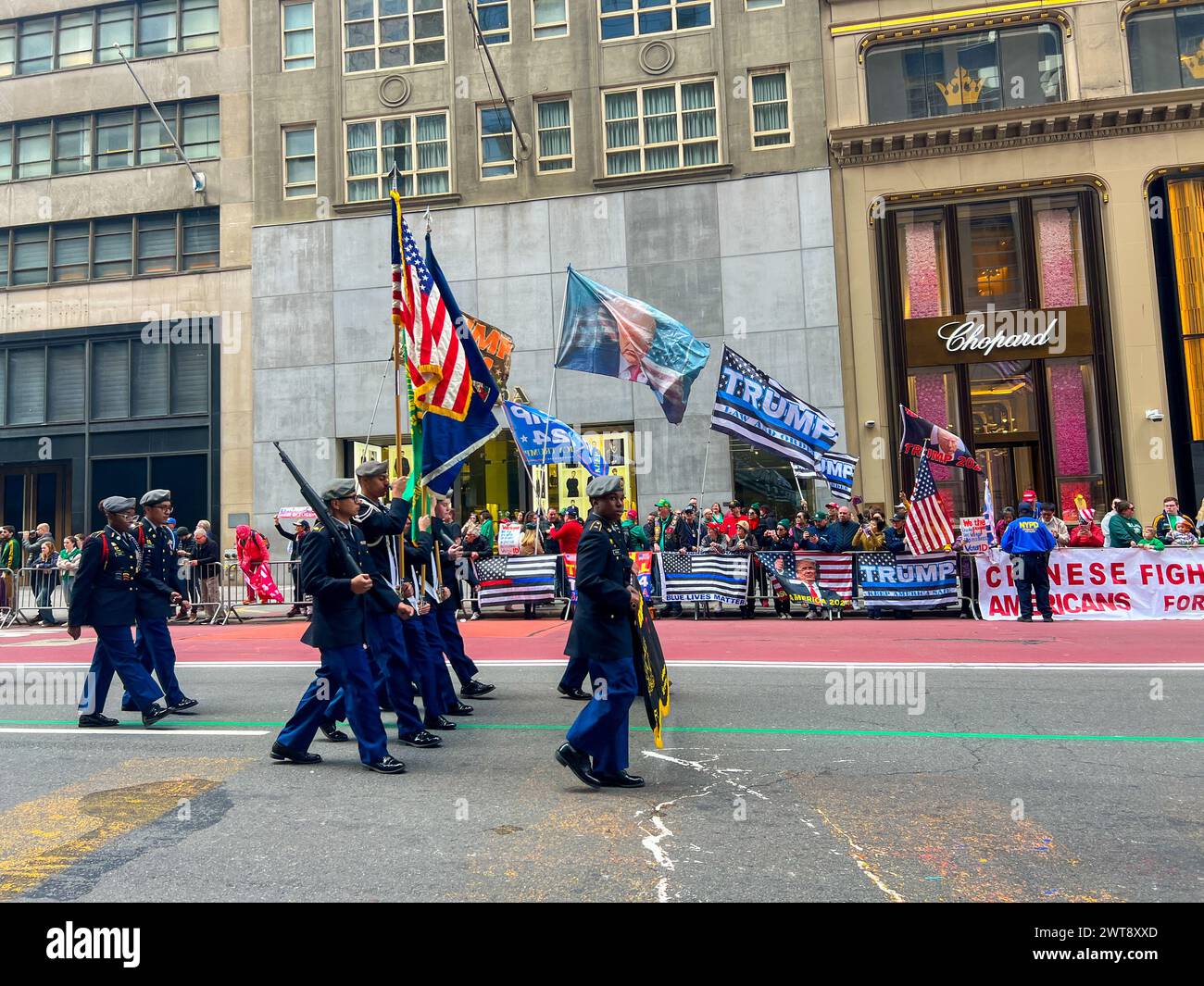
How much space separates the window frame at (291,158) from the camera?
84.6 feet

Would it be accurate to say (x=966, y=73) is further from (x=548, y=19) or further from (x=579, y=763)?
(x=579, y=763)

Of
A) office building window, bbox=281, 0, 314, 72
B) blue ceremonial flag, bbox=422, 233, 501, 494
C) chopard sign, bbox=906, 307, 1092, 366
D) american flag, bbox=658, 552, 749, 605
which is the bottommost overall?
american flag, bbox=658, 552, 749, 605

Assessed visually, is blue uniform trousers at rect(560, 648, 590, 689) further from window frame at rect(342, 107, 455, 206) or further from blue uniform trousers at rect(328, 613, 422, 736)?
window frame at rect(342, 107, 455, 206)

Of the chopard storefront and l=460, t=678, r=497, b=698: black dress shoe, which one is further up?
the chopard storefront

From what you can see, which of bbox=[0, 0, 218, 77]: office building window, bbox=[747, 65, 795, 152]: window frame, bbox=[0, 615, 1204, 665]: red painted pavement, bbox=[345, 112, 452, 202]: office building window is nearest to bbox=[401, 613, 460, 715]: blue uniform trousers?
bbox=[0, 615, 1204, 665]: red painted pavement

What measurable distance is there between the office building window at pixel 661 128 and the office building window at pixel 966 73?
4078mm

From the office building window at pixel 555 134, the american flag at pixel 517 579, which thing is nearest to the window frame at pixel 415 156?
the office building window at pixel 555 134

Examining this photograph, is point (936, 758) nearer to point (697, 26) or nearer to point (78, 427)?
point (697, 26)

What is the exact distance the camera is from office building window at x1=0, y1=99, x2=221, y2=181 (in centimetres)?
2684

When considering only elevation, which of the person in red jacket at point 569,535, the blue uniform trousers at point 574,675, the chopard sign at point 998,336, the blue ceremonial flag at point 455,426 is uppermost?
the chopard sign at point 998,336

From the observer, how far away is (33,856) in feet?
14.8

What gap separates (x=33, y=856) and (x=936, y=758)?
16.9 ft

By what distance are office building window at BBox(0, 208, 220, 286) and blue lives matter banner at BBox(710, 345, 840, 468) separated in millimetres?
17499

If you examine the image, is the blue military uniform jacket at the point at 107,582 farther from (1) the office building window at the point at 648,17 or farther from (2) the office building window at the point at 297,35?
(2) the office building window at the point at 297,35
